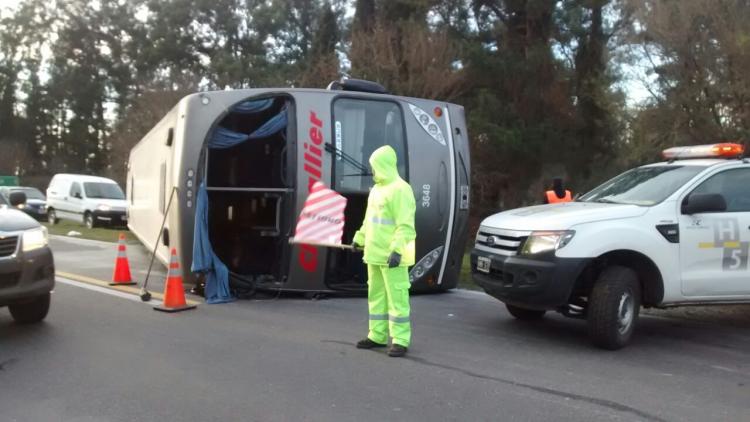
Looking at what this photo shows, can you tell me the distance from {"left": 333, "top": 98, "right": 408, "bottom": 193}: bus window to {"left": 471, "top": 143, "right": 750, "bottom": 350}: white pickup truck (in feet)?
7.42

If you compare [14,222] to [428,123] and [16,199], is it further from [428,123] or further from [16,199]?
[428,123]

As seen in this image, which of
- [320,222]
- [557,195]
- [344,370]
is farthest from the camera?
[557,195]

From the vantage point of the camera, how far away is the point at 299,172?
8.20m

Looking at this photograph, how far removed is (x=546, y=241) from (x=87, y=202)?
19.4 meters

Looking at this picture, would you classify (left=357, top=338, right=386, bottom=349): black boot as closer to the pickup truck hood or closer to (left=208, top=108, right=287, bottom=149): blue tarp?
the pickup truck hood

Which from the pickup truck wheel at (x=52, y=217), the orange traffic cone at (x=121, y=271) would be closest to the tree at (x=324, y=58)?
the pickup truck wheel at (x=52, y=217)

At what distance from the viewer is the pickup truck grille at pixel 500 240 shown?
6.25 m

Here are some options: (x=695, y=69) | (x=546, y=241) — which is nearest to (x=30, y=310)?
(x=546, y=241)

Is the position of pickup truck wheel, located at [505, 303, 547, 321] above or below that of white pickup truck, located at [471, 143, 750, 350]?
below

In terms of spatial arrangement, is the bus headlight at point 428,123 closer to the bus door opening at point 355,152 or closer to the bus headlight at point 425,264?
the bus door opening at point 355,152

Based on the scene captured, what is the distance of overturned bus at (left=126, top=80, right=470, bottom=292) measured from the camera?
27.2 feet

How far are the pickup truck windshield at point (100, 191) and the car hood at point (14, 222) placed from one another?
16.7 metres

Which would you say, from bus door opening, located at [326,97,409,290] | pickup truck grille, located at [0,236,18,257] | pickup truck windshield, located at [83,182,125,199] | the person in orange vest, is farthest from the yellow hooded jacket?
pickup truck windshield, located at [83,182,125,199]

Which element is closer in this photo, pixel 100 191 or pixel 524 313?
pixel 524 313
